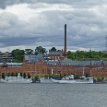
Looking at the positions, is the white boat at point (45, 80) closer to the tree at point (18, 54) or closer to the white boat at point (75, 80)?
the white boat at point (75, 80)

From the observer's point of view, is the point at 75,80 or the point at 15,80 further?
the point at 15,80

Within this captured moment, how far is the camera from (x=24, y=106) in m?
45.4

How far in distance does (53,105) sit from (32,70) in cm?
7502

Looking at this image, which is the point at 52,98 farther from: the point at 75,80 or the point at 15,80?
the point at 15,80

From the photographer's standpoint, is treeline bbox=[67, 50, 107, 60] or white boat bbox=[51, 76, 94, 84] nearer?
white boat bbox=[51, 76, 94, 84]

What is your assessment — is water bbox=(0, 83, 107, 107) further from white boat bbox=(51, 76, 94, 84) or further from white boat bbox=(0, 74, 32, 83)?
white boat bbox=(0, 74, 32, 83)

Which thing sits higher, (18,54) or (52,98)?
(18,54)

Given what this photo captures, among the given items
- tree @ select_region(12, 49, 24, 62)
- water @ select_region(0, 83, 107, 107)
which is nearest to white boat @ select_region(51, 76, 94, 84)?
water @ select_region(0, 83, 107, 107)

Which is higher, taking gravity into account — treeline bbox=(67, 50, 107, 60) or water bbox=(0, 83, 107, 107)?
treeline bbox=(67, 50, 107, 60)

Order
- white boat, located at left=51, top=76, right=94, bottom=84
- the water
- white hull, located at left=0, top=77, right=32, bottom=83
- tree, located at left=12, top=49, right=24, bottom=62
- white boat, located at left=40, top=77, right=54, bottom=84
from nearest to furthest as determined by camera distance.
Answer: the water < white boat, located at left=51, top=76, right=94, bottom=84 < white boat, located at left=40, top=77, right=54, bottom=84 < white hull, located at left=0, top=77, right=32, bottom=83 < tree, located at left=12, top=49, right=24, bottom=62

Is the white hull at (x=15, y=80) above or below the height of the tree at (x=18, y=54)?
below

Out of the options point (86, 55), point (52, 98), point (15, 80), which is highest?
point (86, 55)

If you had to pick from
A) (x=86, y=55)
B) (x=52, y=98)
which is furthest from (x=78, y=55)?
(x=52, y=98)

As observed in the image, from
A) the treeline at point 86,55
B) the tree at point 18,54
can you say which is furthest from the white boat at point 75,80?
the tree at point 18,54
